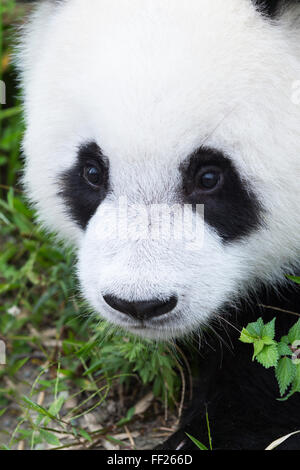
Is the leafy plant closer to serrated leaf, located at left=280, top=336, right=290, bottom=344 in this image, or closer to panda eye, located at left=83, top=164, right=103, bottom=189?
serrated leaf, located at left=280, top=336, right=290, bottom=344

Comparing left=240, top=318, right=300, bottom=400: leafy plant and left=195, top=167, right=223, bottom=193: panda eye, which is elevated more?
left=195, top=167, right=223, bottom=193: panda eye

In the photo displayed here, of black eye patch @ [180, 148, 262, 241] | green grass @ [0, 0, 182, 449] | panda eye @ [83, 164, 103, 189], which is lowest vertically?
green grass @ [0, 0, 182, 449]

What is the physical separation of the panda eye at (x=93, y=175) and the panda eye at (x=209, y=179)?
17.3 inches

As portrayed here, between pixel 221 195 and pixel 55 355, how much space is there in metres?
1.86

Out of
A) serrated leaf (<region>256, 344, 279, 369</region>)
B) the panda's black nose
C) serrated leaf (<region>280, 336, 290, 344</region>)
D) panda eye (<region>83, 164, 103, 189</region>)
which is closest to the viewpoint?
the panda's black nose

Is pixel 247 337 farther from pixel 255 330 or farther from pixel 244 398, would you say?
pixel 244 398

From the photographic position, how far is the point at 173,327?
2.56m

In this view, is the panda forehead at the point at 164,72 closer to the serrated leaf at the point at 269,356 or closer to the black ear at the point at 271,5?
the black ear at the point at 271,5

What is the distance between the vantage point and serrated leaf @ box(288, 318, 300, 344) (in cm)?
260

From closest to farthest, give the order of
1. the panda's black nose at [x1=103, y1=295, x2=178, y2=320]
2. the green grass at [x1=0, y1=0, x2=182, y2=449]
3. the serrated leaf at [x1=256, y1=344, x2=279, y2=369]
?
the panda's black nose at [x1=103, y1=295, x2=178, y2=320] → the serrated leaf at [x1=256, y1=344, x2=279, y2=369] → the green grass at [x1=0, y1=0, x2=182, y2=449]

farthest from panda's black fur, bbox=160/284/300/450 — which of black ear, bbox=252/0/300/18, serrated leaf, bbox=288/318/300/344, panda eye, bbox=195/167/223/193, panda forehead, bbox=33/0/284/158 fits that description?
black ear, bbox=252/0/300/18

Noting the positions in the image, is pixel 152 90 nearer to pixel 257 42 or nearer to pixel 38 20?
pixel 257 42

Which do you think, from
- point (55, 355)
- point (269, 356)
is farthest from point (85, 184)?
point (55, 355)

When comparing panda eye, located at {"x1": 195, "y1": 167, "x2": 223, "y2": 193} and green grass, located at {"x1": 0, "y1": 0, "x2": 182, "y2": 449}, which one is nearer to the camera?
panda eye, located at {"x1": 195, "y1": 167, "x2": 223, "y2": 193}
